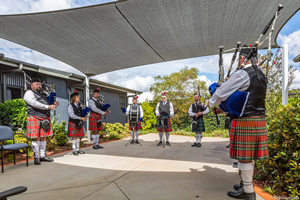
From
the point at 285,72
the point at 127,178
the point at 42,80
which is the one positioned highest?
the point at 42,80

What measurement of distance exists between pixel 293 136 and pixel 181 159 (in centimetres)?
216

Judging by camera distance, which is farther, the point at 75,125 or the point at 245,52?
the point at 75,125

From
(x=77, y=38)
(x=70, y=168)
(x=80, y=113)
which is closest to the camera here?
(x=70, y=168)

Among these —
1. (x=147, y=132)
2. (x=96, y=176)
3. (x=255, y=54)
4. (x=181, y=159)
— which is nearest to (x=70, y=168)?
(x=96, y=176)

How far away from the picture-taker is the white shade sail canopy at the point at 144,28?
3.07 m

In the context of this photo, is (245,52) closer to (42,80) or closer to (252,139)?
(252,139)

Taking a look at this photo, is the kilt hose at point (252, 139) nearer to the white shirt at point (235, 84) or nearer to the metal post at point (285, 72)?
the white shirt at point (235, 84)

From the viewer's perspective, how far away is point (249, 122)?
76.2 inches

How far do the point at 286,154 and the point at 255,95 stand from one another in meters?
0.82

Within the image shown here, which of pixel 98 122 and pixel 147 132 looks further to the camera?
pixel 147 132

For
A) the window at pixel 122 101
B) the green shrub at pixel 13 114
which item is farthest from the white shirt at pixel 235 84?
the window at pixel 122 101

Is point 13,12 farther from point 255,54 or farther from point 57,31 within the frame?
point 255,54

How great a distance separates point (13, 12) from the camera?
3.11 metres

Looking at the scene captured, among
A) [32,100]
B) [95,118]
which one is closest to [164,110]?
[95,118]
